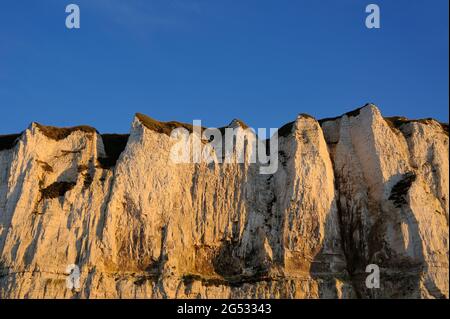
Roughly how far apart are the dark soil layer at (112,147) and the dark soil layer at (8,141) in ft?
21.8

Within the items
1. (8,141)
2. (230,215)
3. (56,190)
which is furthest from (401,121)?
(8,141)

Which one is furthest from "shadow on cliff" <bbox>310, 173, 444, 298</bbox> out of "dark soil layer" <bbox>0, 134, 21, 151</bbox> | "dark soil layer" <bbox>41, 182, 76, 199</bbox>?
"dark soil layer" <bbox>0, 134, 21, 151</bbox>

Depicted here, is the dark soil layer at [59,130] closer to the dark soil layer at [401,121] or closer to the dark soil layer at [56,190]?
the dark soil layer at [56,190]

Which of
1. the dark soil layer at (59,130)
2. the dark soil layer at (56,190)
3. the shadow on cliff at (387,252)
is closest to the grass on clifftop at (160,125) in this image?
the dark soil layer at (59,130)

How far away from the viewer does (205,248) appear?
146 feet

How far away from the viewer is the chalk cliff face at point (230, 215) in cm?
4134

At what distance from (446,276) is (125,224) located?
69.7ft

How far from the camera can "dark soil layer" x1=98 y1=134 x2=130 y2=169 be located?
48622 millimetres

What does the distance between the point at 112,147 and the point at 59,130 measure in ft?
14.1

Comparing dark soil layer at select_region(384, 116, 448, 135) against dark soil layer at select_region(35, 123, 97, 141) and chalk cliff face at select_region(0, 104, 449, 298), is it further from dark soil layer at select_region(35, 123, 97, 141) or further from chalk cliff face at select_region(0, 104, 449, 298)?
dark soil layer at select_region(35, 123, 97, 141)

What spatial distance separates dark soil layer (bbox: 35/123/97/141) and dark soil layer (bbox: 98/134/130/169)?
4.40ft

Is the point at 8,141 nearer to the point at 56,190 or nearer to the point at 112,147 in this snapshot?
the point at 56,190

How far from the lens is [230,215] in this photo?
45.8 meters
